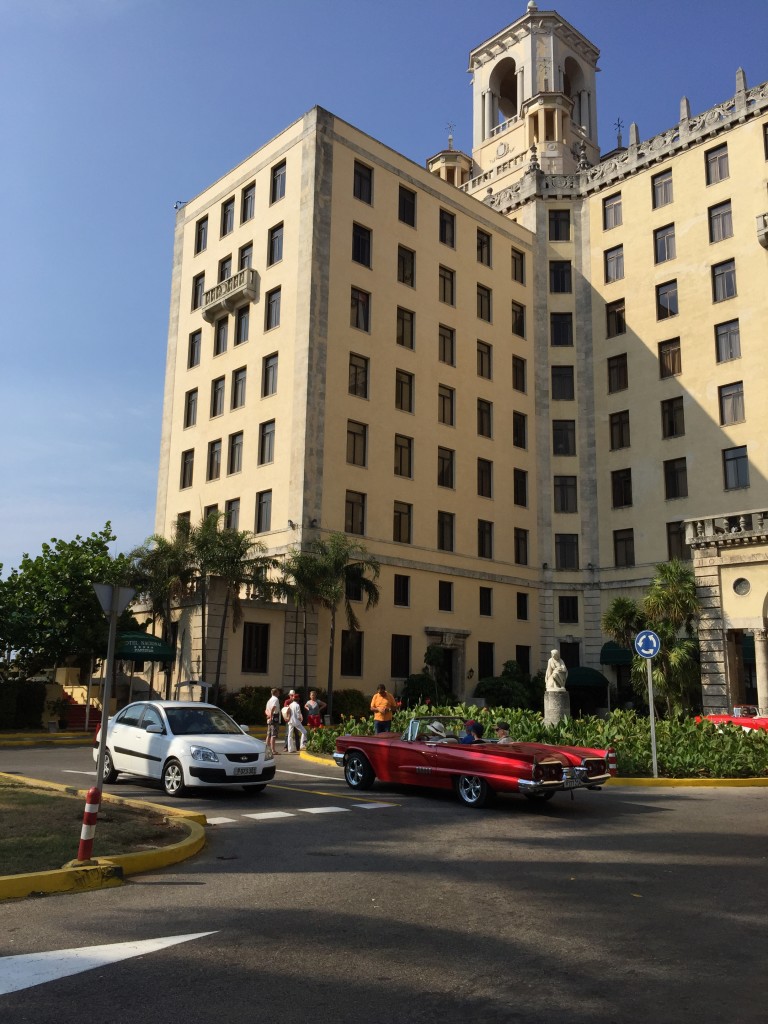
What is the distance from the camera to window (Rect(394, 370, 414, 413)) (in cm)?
3678

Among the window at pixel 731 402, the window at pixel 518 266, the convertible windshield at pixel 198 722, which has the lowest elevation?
the convertible windshield at pixel 198 722

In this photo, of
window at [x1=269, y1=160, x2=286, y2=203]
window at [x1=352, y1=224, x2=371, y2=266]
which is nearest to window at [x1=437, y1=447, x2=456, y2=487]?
window at [x1=352, y1=224, x2=371, y2=266]

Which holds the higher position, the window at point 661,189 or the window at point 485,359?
the window at point 661,189

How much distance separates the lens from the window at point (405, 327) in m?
37.5

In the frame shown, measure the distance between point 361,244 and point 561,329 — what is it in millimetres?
12301

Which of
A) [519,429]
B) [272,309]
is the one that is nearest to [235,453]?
[272,309]

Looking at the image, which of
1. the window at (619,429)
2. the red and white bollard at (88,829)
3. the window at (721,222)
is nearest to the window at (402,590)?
the window at (619,429)

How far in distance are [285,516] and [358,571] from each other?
4.25 metres

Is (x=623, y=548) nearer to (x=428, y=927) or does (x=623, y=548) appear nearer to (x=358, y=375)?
(x=358, y=375)

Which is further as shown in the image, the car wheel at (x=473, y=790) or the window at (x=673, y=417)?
the window at (x=673, y=417)

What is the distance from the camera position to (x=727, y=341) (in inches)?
1451

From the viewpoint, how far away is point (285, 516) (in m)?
33.2

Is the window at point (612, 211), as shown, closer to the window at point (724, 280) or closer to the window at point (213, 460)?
the window at point (724, 280)

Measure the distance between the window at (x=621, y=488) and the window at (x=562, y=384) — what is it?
187 inches
